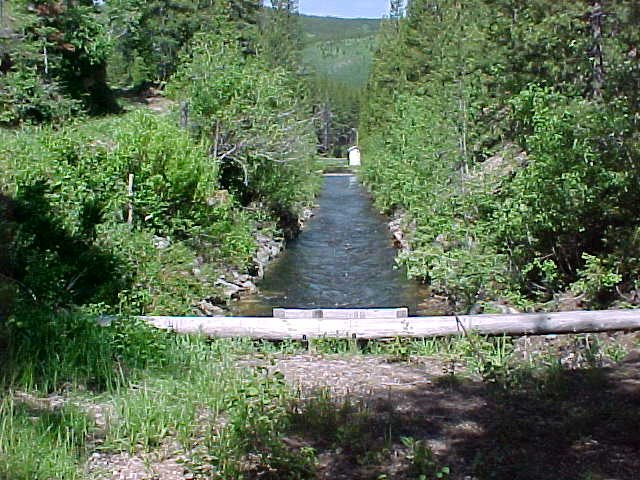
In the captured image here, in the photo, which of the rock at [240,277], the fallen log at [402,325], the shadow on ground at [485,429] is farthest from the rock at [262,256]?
the shadow on ground at [485,429]

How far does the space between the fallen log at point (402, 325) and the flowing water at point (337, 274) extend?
8620 millimetres

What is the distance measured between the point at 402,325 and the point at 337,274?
1404 centimetres

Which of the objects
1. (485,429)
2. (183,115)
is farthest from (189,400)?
(183,115)

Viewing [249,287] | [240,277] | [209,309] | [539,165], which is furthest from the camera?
[240,277]

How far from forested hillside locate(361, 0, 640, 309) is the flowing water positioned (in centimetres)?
128

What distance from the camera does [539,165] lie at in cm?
1140

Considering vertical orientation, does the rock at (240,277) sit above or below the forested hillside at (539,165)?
below

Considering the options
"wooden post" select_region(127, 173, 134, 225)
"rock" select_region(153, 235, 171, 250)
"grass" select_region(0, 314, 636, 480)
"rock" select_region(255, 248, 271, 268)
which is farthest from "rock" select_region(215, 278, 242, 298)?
"grass" select_region(0, 314, 636, 480)

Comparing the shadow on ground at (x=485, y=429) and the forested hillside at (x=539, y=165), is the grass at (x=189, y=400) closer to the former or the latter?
the shadow on ground at (x=485, y=429)

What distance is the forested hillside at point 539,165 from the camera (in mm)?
10852

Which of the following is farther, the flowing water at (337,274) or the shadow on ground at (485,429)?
the flowing water at (337,274)

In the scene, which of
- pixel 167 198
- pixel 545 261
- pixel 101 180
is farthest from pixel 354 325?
pixel 167 198

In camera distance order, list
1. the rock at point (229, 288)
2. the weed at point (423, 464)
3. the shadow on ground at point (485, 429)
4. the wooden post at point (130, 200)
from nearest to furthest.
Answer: the weed at point (423, 464), the shadow on ground at point (485, 429), the wooden post at point (130, 200), the rock at point (229, 288)

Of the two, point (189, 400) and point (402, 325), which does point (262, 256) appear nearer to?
point (402, 325)
